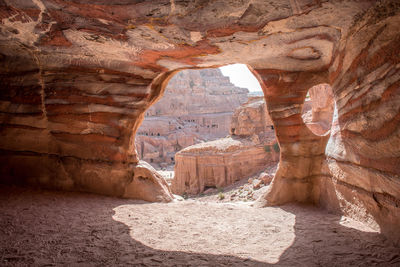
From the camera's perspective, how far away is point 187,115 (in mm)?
40750

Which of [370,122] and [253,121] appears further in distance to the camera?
[253,121]

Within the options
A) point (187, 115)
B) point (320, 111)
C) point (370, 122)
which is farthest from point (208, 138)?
point (370, 122)

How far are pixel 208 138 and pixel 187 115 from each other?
7.08 meters

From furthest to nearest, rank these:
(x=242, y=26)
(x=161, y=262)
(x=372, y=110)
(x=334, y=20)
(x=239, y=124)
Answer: (x=239, y=124) < (x=242, y=26) < (x=334, y=20) < (x=372, y=110) < (x=161, y=262)

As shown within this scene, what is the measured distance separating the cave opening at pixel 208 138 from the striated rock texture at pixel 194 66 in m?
6.90

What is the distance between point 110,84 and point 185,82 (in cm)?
3906

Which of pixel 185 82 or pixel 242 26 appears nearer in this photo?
pixel 242 26

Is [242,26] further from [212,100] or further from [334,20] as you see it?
[212,100]

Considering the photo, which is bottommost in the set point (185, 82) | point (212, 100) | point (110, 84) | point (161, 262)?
point (161, 262)

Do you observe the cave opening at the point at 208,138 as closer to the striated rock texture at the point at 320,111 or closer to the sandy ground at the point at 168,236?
the striated rock texture at the point at 320,111

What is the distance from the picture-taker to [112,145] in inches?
215

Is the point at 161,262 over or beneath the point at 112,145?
beneath

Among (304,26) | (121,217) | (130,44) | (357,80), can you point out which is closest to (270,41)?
(304,26)

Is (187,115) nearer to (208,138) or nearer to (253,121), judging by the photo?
(208,138)
